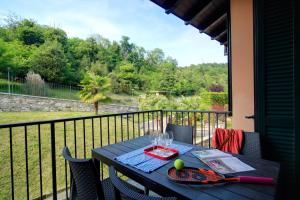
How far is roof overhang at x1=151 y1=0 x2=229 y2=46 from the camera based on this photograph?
286 cm

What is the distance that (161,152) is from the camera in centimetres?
153

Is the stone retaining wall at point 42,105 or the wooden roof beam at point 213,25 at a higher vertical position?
the wooden roof beam at point 213,25

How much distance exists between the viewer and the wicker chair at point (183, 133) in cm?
211

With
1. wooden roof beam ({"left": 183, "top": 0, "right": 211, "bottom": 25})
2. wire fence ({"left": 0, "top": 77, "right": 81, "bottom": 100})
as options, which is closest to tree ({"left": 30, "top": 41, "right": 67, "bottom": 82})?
wire fence ({"left": 0, "top": 77, "right": 81, "bottom": 100})

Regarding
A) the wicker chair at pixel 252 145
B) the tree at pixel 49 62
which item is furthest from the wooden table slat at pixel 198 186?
the tree at pixel 49 62

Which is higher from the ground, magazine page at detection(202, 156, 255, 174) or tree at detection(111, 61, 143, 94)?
tree at detection(111, 61, 143, 94)

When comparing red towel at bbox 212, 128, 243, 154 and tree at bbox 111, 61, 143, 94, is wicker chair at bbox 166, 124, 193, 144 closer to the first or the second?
red towel at bbox 212, 128, 243, 154

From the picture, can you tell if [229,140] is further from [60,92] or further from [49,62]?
[49,62]

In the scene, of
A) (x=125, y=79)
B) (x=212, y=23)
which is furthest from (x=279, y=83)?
(x=125, y=79)

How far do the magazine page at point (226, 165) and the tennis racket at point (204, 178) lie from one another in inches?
2.9

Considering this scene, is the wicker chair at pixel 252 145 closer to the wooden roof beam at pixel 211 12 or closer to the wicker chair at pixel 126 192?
the wicker chair at pixel 126 192

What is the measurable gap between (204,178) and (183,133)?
1.10 m

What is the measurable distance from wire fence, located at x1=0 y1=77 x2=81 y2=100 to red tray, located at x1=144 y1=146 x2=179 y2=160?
44.2 ft

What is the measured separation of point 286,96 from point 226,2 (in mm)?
1978
